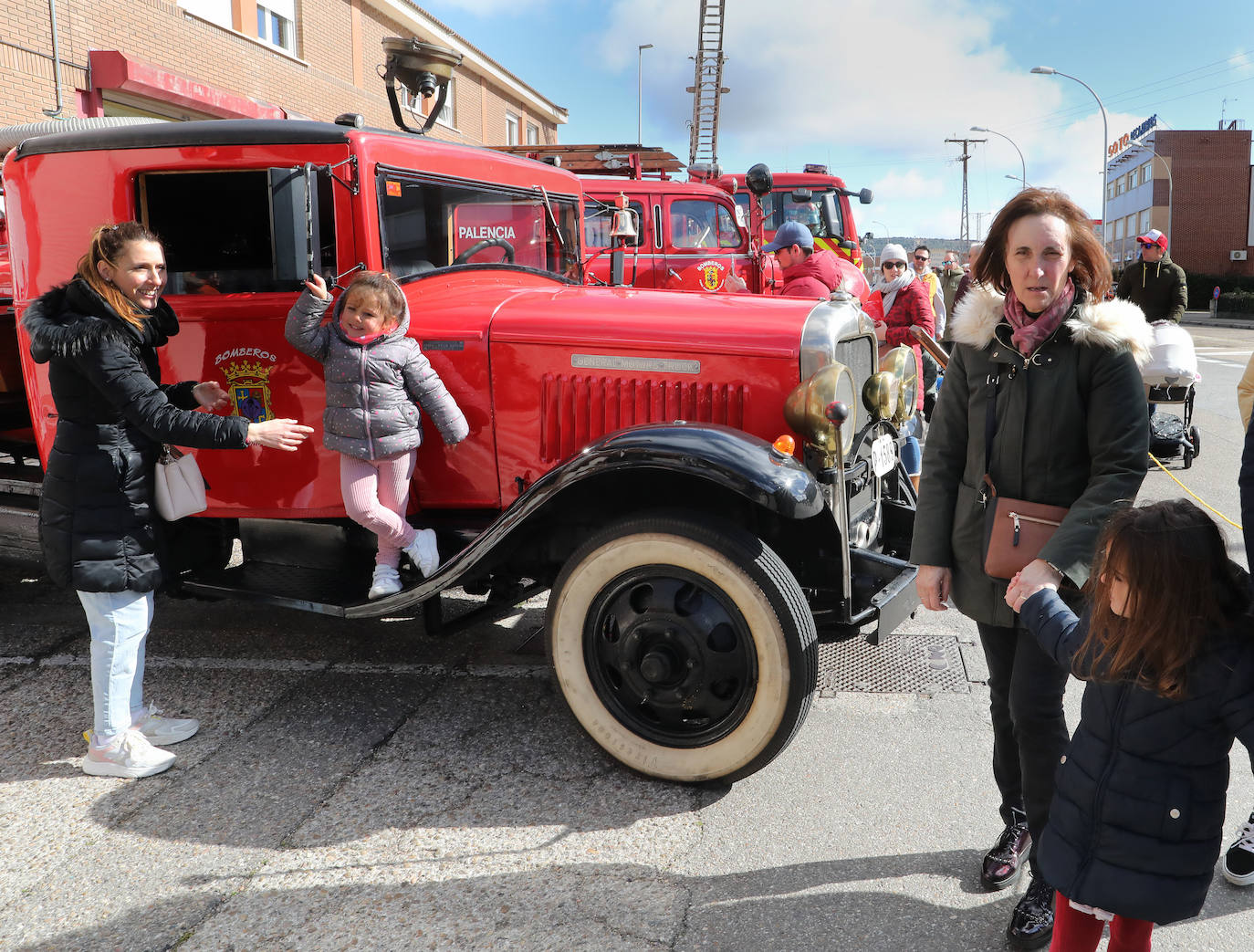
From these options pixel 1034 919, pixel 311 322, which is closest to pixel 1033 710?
pixel 1034 919

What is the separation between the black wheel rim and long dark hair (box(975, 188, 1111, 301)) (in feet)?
4.03

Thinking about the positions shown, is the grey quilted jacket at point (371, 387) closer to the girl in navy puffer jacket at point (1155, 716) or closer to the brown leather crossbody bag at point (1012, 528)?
the brown leather crossbody bag at point (1012, 528)

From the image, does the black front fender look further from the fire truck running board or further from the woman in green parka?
the fire truck running board

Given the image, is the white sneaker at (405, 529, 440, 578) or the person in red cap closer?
the white sneaker at (405, 529, 440, 578)

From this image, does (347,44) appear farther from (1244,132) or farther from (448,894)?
(1244,132)

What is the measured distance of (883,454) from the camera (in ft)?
11.8

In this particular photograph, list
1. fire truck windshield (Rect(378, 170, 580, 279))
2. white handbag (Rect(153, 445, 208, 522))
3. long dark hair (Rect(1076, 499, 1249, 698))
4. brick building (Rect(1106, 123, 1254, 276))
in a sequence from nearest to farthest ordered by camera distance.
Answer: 1. long dark hair (Rect(1076, 499, 1249, 698))
2. white handbag (Rect(153, 445, 208, 522))
3. fire truck windshield (Rect(378, 170, 580, 279))
4. brick building (Rect(1106, 123, 1254, 276))

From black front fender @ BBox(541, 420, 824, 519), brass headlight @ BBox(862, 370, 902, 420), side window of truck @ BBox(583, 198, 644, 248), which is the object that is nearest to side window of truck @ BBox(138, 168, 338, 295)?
black front fender @ BBox(541, 420, 824, 519)

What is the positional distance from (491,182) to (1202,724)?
3.28 metres

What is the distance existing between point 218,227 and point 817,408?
222 cm

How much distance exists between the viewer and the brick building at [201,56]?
10.2 metres

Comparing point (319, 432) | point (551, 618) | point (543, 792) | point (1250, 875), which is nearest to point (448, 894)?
point (543, 792)

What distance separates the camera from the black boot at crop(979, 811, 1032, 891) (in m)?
2.37

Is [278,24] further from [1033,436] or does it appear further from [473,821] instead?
[1033,436]
